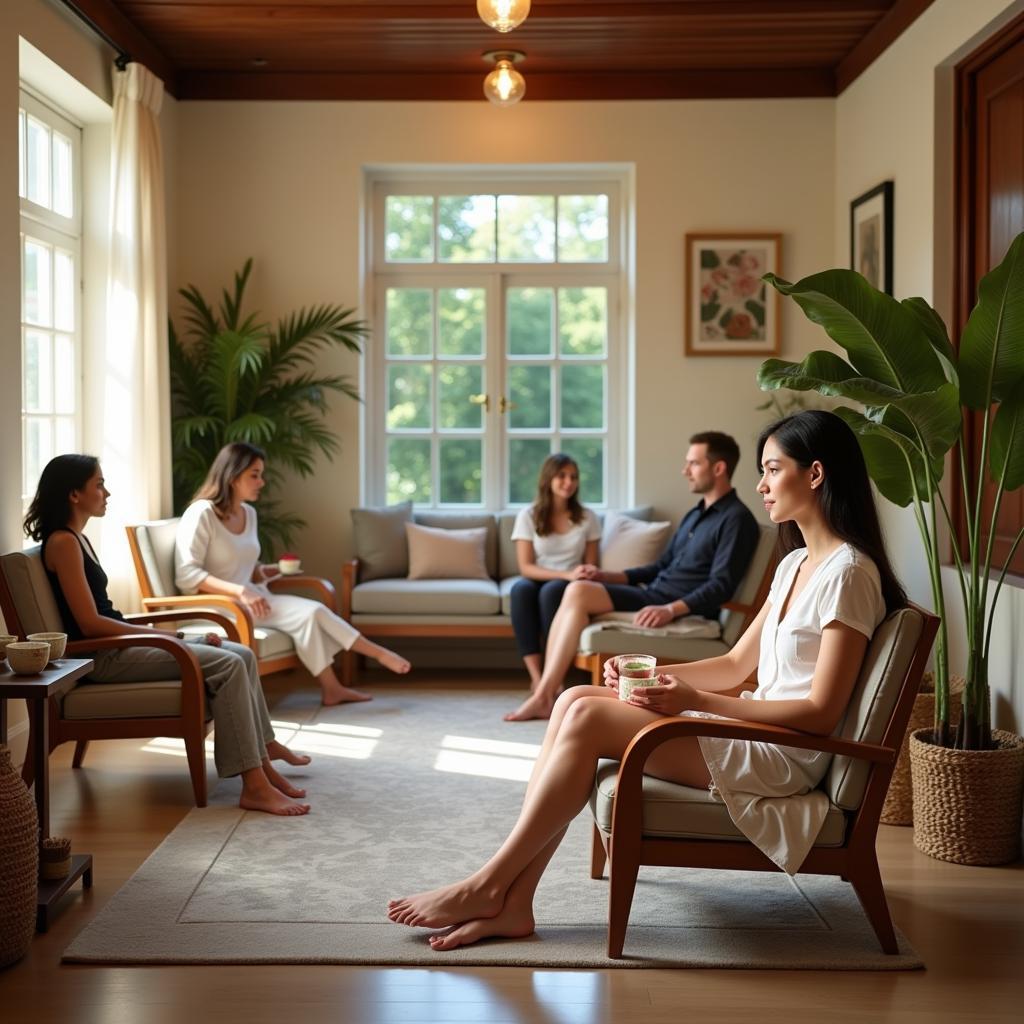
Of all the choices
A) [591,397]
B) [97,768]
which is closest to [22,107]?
[97,768]

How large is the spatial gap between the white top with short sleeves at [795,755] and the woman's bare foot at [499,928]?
0.56 metres

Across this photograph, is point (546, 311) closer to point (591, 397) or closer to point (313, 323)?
point (591, 397)

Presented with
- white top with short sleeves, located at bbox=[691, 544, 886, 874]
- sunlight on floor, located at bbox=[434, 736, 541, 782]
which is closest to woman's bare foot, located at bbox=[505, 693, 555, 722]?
sunlight on floor, located at bbox=[434, 736, 541, 782]

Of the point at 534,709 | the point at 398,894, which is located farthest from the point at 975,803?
the point at 534,709

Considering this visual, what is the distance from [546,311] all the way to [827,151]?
1.72m

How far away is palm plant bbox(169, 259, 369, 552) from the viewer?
20.6ft

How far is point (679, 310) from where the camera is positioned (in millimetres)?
6848

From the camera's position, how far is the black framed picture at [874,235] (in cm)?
580

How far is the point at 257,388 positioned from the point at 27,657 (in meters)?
3.41

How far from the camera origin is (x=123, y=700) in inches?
161

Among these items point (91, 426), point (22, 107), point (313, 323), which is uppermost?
point (22, 107)

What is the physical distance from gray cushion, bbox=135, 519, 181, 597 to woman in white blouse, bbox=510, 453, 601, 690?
1.59m

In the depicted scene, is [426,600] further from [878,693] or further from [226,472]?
[878,693]

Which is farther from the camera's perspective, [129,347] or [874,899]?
[129,347]
